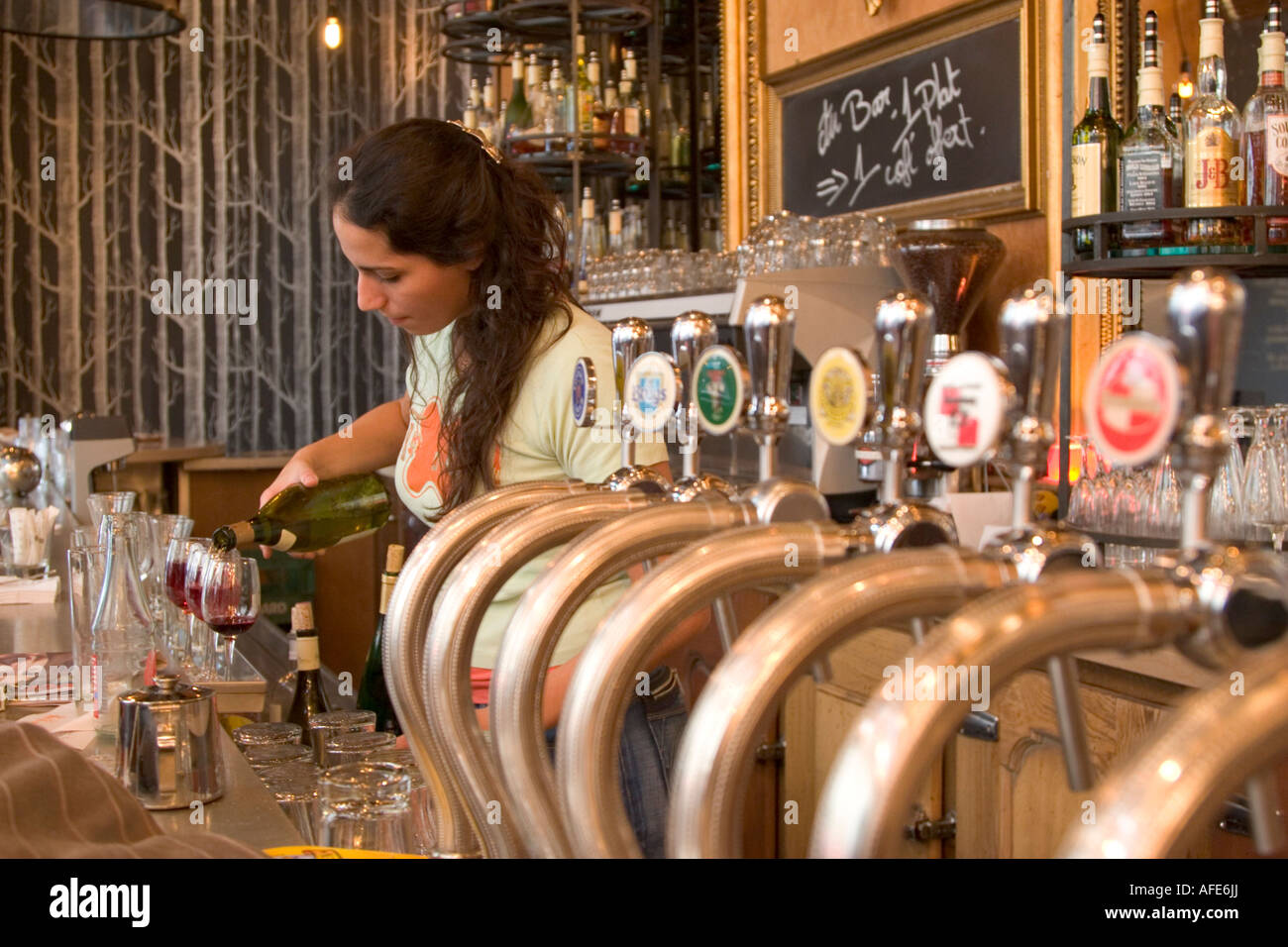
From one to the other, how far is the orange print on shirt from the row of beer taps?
0.83 meters

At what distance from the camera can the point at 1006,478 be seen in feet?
9.14

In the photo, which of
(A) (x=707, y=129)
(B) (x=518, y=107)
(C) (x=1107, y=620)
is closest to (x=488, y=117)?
(B) (x=518, y=107)

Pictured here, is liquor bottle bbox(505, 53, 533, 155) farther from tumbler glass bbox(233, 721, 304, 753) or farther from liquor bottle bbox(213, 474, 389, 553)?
tumbler glass bbox(233, 721, 304, 753)

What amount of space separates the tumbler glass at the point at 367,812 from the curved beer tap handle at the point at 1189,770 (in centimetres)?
72

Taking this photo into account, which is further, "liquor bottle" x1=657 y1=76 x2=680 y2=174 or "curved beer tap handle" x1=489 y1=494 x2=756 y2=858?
"liquor bottle" x1=657 y1=76 x2=680 y2=174

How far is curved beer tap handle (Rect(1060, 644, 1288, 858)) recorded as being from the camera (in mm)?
476

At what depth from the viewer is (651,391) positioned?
0.86 meters

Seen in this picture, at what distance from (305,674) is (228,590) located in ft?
1.19

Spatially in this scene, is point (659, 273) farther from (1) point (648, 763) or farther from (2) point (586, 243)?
(1) point (648, 763)

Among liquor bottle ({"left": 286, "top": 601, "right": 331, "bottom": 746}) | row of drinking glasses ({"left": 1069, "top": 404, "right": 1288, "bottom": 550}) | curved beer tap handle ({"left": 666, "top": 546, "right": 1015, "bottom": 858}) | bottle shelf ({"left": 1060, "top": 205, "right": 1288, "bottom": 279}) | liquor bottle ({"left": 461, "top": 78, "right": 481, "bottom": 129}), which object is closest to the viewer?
curved beer tap handle ({"left": 666, "top": 546, "right": 1015, "bottom": 858})

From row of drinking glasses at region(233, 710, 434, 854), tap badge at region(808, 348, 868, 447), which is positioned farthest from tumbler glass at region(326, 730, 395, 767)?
tap badge at region(808, 348, 868, 447)

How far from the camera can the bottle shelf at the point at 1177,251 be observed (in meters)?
2.17

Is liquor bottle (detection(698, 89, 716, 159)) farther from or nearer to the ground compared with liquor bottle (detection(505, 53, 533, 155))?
nearer to the ground
